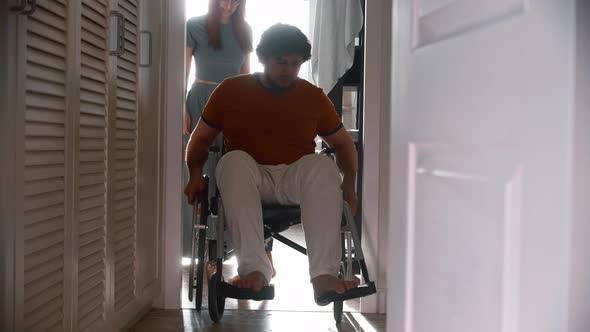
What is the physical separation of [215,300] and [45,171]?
103cm

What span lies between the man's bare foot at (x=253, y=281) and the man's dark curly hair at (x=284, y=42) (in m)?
0.80

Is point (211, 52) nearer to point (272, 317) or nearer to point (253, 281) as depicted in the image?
point (272, 317)

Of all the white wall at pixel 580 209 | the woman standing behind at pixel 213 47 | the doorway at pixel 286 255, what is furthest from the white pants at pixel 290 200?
the white wall at pixel 580 209

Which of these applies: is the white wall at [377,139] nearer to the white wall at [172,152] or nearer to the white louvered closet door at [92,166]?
the white wall at [172,152]

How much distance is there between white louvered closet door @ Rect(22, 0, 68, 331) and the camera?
1.48 metres

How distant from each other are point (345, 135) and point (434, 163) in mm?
1563

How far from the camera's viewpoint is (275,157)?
264 centimetres

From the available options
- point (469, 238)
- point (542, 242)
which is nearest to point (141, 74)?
point (469, 238)

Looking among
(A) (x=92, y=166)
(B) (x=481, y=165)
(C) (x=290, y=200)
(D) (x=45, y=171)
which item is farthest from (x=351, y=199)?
(B) (x=481, y=165)

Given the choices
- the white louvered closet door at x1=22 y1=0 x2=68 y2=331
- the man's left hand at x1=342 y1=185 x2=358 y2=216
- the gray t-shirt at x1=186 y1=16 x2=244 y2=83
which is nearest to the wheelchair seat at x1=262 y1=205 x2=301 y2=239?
the man's left hand at x1=342 y1=185 x2=358 y2=216

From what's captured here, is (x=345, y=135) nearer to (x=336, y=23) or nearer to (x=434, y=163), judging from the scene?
(x=336, y=23)

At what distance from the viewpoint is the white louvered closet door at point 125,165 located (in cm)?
221

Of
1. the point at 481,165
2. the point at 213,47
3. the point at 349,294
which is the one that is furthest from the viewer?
the point at 213,47

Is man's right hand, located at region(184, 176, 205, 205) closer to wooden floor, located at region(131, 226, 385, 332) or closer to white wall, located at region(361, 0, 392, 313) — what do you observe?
wooden floor, located at region(131, 226, 385, 332)
